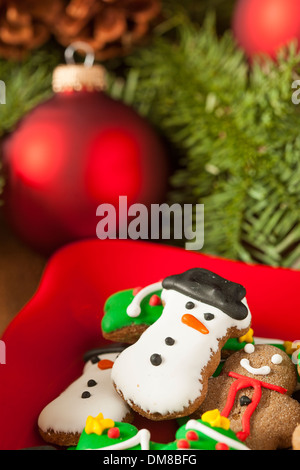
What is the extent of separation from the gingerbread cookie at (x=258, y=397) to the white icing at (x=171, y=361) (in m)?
0.03

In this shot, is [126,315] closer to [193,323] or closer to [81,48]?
[193,323]

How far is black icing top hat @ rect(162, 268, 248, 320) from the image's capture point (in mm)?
533

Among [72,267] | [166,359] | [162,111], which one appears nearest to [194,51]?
[162,111]

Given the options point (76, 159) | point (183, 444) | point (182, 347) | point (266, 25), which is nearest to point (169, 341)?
point (182, 347)

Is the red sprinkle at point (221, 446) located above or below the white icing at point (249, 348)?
below

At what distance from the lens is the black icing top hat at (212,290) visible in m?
0.53

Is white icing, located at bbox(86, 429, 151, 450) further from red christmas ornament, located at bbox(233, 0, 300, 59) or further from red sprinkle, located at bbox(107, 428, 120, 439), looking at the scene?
red christmas ornament, located at bbox(233, 0, 300, 59)

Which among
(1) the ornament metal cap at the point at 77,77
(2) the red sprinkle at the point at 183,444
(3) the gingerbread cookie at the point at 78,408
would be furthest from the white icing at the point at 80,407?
(1) the ornament metal cap at the point at 77,77

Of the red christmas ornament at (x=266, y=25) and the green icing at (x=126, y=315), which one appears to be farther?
the red christmas ornament at (x=266, y=25)

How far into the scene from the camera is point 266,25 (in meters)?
0.78

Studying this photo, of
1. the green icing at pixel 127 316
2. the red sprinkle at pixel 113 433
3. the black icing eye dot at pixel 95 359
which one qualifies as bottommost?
the red sprinkle at pixel 113 433

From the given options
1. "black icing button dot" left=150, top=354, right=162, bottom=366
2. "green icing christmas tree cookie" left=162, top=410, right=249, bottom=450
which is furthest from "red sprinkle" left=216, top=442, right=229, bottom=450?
"black icing button dot" left=150, top=354, right=162, bottom=366

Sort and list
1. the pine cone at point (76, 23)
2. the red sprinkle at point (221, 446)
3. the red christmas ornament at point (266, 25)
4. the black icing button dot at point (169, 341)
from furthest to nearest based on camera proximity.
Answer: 1. the pine cone at point (76, 23)
2. the red christmas ornament at point (266, 25)
3. the black icing button dot at point (169, 341)
4. the red sprinkle at point (221, 446)

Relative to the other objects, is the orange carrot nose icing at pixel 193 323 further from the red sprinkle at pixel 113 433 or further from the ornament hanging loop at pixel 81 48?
the ornament hanging loop at pixel 81 48
